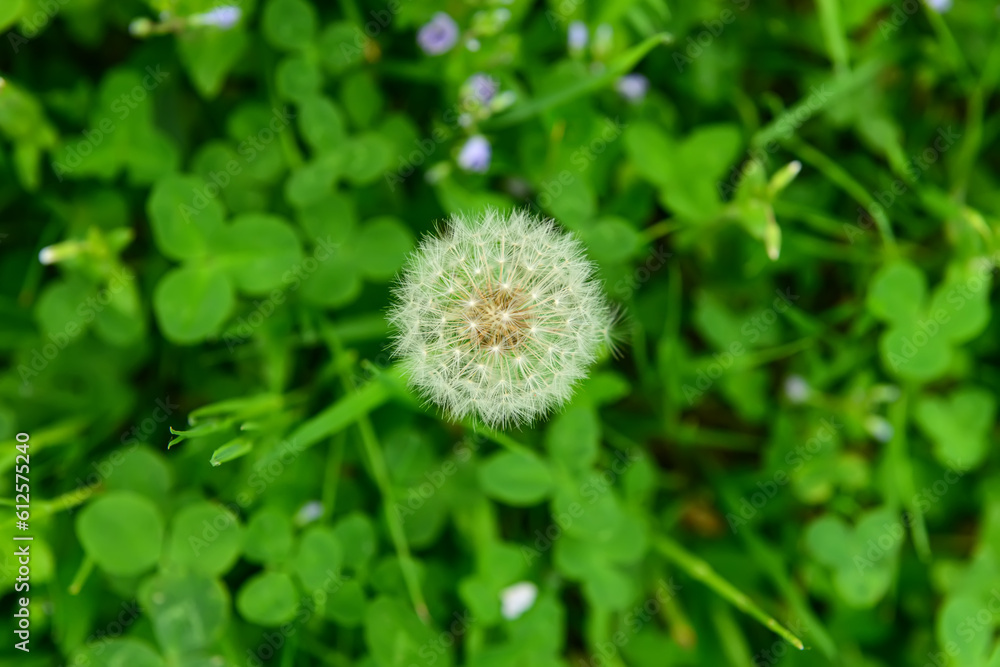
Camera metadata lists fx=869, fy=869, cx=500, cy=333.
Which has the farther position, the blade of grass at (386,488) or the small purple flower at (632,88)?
the small purple flower at (632,88)

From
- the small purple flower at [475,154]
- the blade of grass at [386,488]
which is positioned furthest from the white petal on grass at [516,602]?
the small purple flower at [475,154]

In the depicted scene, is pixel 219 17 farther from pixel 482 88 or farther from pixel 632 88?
pixel 632 88

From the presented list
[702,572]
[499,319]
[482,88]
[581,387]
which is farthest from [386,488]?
[482,88]

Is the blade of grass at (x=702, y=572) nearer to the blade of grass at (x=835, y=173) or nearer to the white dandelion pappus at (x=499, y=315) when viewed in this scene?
the white dandelion pappus at (x=499, y=315)

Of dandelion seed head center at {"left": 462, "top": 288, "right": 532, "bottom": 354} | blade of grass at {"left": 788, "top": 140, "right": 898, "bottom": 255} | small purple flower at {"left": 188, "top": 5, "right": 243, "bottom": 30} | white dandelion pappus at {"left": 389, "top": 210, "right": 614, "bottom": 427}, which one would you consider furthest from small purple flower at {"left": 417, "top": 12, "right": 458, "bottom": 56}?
blade of grass at {"left": 788, "top": 140, "right": 898, "bottom": 255}

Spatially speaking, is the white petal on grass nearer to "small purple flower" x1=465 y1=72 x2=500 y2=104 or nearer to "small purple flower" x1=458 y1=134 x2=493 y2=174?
"small purple flower" x1=458 y1=134 x2=493 y2=174

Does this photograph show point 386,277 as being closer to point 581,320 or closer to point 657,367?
point 581,320
